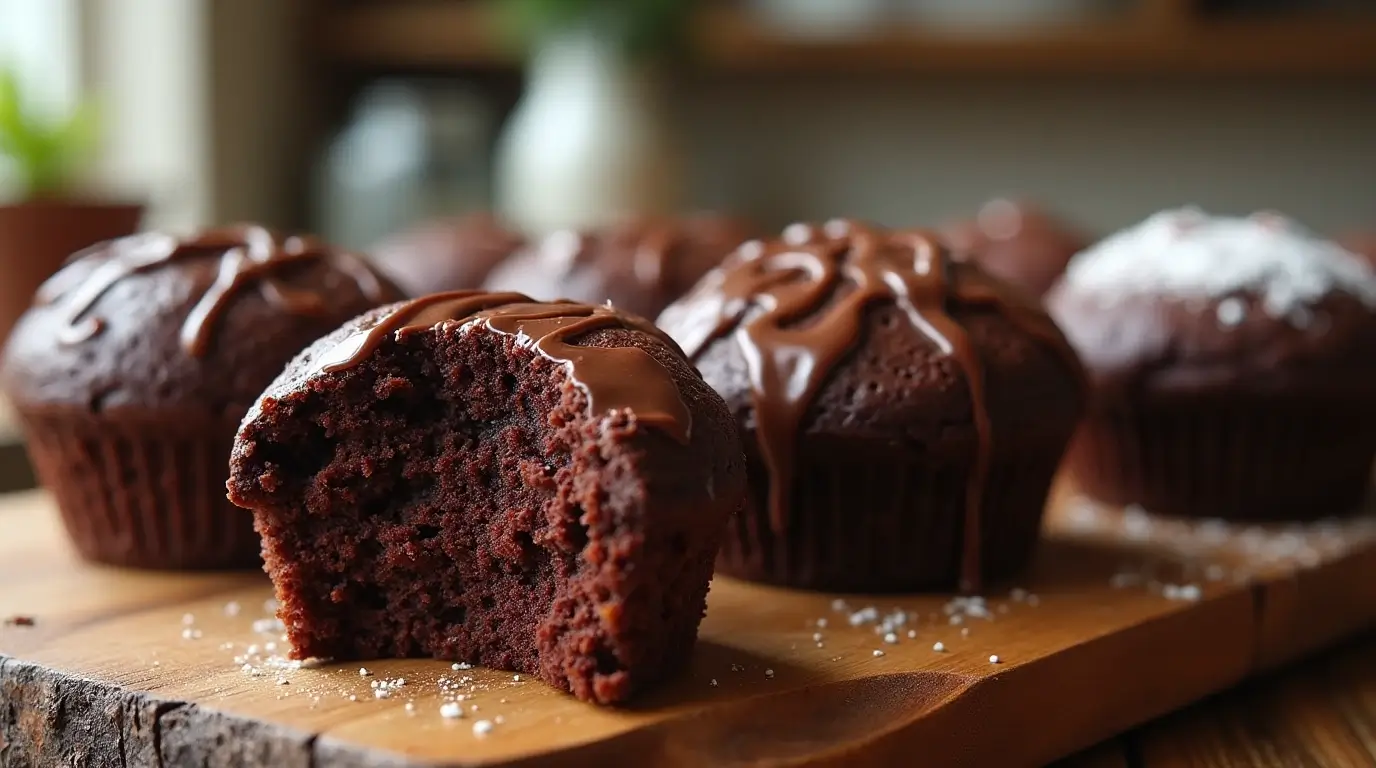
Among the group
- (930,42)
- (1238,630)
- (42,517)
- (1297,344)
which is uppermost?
(930,42)

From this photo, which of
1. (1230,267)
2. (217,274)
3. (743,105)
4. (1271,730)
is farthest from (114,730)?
(743,105)

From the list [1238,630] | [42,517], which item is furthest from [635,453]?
[42,517]

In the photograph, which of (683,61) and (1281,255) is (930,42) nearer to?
(683,61)

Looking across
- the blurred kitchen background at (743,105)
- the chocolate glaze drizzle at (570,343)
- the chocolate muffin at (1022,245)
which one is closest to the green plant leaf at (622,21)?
the blurred kitchen background at (743,105)

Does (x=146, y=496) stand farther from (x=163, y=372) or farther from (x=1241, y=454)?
(x=1241, y=454)

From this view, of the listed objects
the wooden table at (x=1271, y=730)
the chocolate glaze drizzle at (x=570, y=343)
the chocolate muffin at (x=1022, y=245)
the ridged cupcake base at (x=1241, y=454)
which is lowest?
the wooden table at (x=1271, y=730)

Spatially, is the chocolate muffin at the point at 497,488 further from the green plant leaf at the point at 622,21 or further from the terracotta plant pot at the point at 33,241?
the green plant leaf at the point at 622,21
